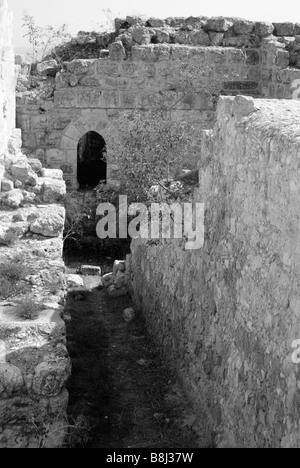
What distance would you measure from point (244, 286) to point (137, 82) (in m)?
9.47

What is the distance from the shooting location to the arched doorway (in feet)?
54.3

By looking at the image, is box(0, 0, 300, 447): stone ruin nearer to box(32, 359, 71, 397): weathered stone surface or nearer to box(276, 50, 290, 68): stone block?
box(32, 359, 71, 397): weathered stone surface

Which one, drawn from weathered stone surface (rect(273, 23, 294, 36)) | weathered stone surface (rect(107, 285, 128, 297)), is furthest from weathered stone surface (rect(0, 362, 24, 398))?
weathered stone surface (rect(273, 23, 294, 36))

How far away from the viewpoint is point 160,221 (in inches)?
359

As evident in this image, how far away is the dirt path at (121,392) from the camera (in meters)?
6.75

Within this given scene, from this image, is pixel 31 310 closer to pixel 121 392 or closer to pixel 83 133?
pixel 121 392

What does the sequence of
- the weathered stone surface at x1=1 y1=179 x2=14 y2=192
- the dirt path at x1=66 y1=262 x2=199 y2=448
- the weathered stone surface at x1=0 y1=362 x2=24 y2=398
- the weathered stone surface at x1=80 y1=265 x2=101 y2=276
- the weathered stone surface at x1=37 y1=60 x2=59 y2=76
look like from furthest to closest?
the weathered stone surface at x1=37 y1=60 x2=59 y2=76, the weathered stone surface at x1=80 y1=265 x2=101 y2=276, the weathered stone surface at x1=1 y1=179 x2=14 y2=192, the dirt path at x1=66 y1=262 x2=199 y2=448, the weathered stone surface at x1=0 y1=362 x2=24 y2=398

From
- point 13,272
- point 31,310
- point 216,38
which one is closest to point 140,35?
point 216,38

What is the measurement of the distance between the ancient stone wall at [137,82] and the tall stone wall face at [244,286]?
23.0 feet

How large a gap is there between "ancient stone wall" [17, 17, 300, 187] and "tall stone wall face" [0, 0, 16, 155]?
10.2ft

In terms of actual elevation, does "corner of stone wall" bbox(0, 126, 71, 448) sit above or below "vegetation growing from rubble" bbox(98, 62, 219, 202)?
below

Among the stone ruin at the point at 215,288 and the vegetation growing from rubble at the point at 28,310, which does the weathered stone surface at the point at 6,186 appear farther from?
the vegetation growing from rubble at the point at 28,310

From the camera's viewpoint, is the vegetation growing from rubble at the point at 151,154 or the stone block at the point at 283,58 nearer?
the vegetation growing from rubble at the point at 151,154

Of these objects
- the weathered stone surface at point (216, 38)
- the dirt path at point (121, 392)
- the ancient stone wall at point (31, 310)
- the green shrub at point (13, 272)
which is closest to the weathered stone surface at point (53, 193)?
the ancient stone wall at point (31, 310)
